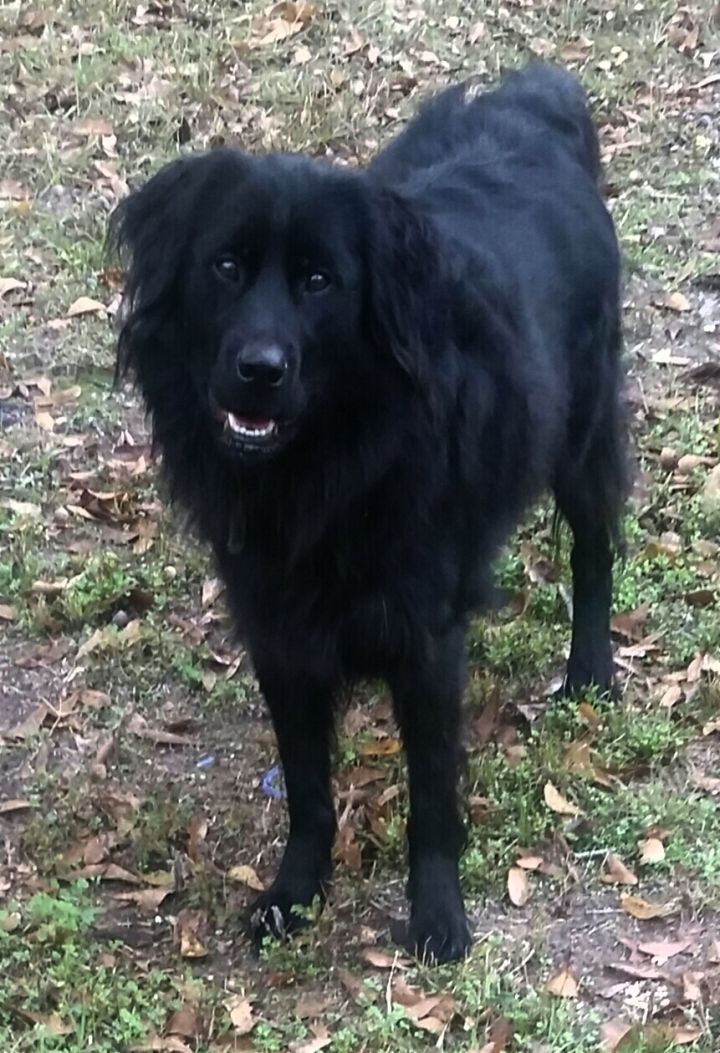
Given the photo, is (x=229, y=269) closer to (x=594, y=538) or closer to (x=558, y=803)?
(x=558, y=803)

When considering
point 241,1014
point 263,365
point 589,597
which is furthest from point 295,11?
point 241,1014

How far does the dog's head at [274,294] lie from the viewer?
9.62 ft

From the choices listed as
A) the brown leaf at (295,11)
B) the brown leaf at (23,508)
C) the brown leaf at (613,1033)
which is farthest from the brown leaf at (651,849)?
the brown leaf at (295,11)

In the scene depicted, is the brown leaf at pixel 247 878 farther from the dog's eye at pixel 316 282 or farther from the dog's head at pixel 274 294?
the dog's eye at pixel 316 282

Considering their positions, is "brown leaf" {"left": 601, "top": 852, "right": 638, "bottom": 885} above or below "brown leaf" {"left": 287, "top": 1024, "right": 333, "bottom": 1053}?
below

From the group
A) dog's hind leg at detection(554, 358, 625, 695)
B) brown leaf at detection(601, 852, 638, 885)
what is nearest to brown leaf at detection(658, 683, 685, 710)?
dog's hind leg at detection(554, 358, 625, 695)

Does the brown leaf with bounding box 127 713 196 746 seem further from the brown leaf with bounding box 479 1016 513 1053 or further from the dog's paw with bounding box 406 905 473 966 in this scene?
the brown leaf with bounding box 479 1016 513 1053

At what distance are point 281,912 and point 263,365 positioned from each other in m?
1.43

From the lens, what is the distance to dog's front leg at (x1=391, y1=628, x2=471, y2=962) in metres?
3.38

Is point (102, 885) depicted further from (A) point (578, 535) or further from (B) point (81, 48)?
(B) point (81, 48)

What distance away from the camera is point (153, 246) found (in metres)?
3.13

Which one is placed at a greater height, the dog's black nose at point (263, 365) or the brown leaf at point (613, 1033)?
the dog's black nose at point (263, 365)

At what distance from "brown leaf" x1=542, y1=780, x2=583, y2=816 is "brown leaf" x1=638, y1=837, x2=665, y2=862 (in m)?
0.19

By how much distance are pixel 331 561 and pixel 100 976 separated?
1.06m
